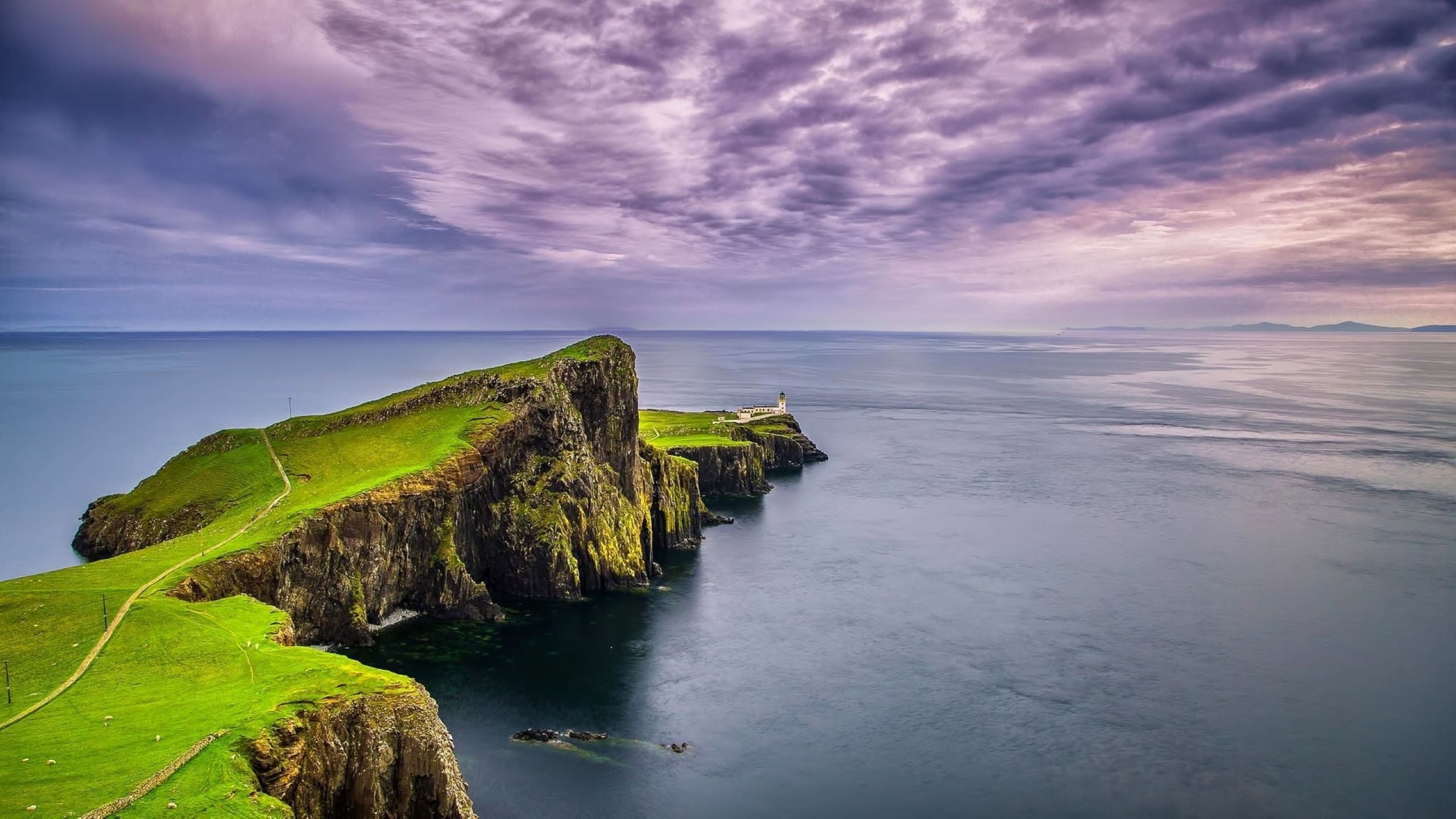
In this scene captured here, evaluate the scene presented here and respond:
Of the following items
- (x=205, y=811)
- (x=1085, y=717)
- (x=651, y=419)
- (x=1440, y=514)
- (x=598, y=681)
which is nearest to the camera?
(x=205, y=811)

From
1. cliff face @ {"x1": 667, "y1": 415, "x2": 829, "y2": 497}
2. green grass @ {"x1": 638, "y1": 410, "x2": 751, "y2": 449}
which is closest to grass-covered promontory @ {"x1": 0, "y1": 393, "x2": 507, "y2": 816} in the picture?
cliff face @ {"x1": 667, "y1": 415, "x2": 829, "y2": 497}

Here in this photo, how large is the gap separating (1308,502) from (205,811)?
421 feet

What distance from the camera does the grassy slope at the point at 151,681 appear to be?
93.6 feet

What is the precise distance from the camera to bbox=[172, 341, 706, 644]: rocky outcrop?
60594mm

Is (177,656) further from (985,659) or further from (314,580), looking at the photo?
(985,659)

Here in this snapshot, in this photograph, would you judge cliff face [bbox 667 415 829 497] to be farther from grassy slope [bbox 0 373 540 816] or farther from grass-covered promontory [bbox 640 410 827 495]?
grassy slope [bbox 0 373 540 816]

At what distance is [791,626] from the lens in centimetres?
7200

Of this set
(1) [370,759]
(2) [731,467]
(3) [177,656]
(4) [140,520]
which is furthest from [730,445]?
(1) [370,759]

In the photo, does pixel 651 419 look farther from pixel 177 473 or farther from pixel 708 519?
pixel 177 473

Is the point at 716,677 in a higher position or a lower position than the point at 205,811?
lower

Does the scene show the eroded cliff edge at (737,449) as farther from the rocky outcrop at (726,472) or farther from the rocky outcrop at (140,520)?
the rocky outcrop at (140,520)

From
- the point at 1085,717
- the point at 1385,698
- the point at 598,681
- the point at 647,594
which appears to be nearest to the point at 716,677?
the point at 598,681

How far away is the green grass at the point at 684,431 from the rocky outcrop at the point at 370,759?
85237 millimetres

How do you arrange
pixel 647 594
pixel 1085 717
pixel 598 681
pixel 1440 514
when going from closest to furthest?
pixel 1085 717 → pixel 598 681 → pixel 647 594 → pixel 1440 514
